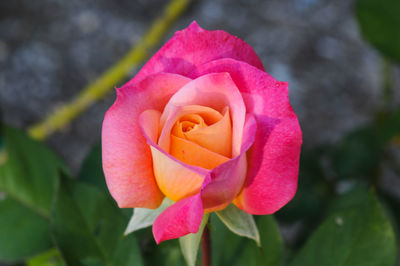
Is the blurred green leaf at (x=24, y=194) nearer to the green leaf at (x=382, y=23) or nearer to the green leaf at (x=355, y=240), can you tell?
the green leaf at (x=355, y=240)

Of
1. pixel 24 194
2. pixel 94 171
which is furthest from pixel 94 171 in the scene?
pixel 24 194

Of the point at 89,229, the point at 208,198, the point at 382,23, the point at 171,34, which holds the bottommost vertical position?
the point at 171,34

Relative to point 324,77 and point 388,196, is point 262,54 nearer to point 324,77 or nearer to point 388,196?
point 324,77

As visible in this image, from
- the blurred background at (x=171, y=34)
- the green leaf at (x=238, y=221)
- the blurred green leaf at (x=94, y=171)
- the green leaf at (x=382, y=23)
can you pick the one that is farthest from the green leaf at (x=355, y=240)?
the blurred background at (x=171, y=34)

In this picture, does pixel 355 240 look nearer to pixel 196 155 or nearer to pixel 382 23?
pixel 196 155

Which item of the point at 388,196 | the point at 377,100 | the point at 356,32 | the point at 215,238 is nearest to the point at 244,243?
the point at 215,238
